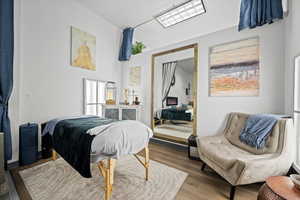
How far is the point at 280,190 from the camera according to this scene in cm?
100

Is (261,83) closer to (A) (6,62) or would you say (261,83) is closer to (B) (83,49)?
Result: (B) (83,49)

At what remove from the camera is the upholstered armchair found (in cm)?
137

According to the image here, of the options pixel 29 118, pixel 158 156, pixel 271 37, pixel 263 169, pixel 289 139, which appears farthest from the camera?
pixel 158 156

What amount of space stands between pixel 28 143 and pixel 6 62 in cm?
127

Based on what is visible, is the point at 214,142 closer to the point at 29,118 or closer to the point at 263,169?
the point at 263,169

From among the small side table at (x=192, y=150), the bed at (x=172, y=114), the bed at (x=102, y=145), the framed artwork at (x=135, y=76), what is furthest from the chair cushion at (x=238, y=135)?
the framed artwork at (x=135, y=76)

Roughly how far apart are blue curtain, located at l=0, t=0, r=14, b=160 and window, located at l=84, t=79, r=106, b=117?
4.17ft

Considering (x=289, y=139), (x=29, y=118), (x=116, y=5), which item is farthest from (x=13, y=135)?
(x=289, y=139)

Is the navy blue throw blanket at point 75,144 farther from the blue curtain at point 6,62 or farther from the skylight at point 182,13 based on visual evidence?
the skylight at point 182,13

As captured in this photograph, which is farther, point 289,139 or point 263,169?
point 289,139

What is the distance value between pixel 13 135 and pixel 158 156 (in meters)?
2.46

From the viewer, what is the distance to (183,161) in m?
2.38

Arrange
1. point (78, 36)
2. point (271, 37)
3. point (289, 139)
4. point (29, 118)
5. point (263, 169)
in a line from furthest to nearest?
point (78, 36), point (29, 118), point (271, 37), point (289, 139), point (263, 169)

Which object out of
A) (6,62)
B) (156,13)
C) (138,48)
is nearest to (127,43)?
(138,48)
